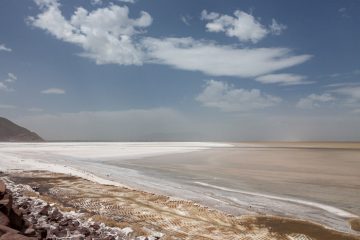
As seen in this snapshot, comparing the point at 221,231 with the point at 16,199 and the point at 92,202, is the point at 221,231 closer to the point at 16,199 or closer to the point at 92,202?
the point at 92,202

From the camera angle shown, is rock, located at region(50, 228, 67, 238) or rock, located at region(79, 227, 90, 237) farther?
rock, located at region(79, 227, 90, 237)

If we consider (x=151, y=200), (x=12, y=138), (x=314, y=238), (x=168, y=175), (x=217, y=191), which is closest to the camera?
(x=314, y=238)

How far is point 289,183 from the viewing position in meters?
22.4

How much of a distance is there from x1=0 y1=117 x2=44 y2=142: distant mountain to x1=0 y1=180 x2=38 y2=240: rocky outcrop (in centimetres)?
14529

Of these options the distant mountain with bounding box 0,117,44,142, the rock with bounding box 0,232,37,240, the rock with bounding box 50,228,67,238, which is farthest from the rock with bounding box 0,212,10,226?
the distant mountain with bounding box 0,117,44,142

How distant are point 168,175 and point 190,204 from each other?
10561 mm

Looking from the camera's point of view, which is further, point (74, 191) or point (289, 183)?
point (289, 183)

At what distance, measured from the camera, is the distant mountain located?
14488cm

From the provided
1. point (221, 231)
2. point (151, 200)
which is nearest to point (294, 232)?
point (221, 231)

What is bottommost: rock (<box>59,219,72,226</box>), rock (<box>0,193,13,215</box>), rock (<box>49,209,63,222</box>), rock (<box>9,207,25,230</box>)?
rock (<box>59,219,72,226</box>)

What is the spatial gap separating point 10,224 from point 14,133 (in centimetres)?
15798

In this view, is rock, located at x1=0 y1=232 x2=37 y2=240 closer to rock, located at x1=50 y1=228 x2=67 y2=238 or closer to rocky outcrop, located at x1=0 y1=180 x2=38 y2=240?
rocky outcrop, located at x1=0 y1=180 x2=38 y2=240

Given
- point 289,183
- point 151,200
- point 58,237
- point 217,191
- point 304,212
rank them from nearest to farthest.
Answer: point 58,237 → point 304,212 → point 151,200 → point 217,191 → point 289,183

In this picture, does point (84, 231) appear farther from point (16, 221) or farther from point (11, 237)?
point (11, 237)
